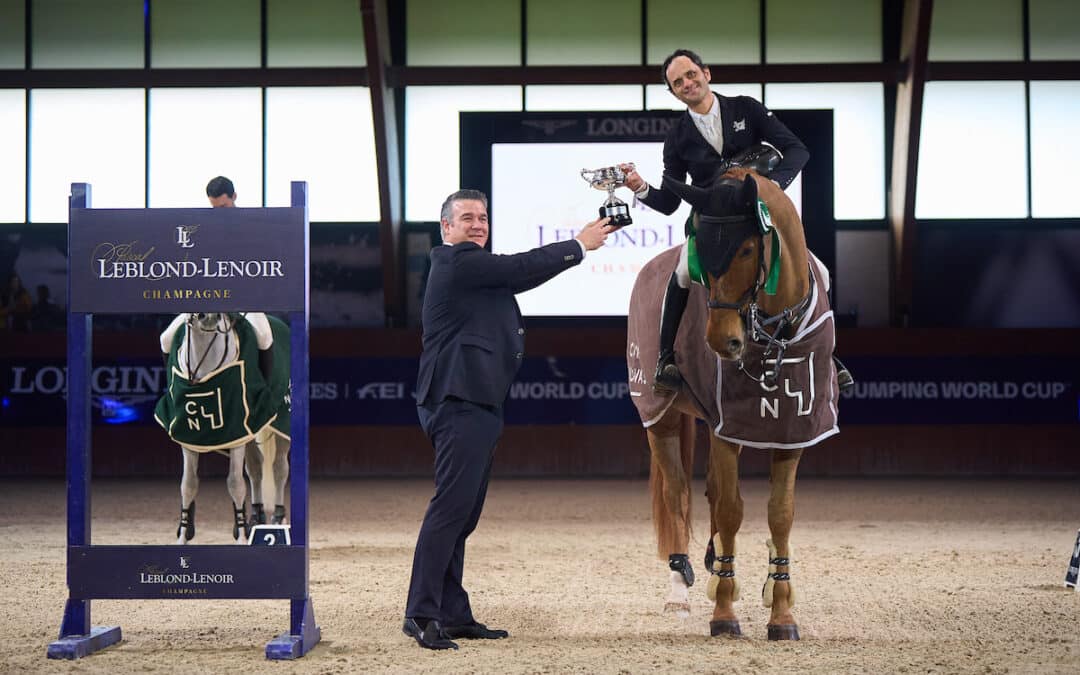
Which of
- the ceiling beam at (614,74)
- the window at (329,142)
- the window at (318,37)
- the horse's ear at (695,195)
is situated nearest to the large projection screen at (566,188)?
the ceiling beam at (614,74)

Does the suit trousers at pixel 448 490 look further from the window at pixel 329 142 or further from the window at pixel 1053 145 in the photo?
the window at pixel 1053 145

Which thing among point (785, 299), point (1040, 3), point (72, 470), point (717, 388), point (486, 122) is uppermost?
point (1040, 3)

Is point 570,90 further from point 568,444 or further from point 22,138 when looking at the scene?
point 22,138

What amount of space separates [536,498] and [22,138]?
970 centimetres

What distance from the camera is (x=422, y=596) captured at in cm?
483

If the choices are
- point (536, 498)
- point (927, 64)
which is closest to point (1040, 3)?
point (927, 64)

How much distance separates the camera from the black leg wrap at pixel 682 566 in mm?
5941

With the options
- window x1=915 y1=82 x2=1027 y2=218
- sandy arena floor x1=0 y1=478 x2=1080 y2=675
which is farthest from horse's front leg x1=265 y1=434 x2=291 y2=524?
window x1=915 y1=82 x2=1027 y2=218

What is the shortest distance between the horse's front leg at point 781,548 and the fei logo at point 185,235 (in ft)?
8.89

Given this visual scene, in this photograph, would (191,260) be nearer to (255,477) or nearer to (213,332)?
(213,332)

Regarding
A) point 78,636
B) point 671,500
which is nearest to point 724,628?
point 671,500

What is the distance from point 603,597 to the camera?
6.15m

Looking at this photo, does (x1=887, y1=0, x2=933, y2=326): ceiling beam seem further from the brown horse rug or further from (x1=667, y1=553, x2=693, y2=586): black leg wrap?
the brown horse rug

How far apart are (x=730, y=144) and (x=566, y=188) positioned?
9.62 meters
